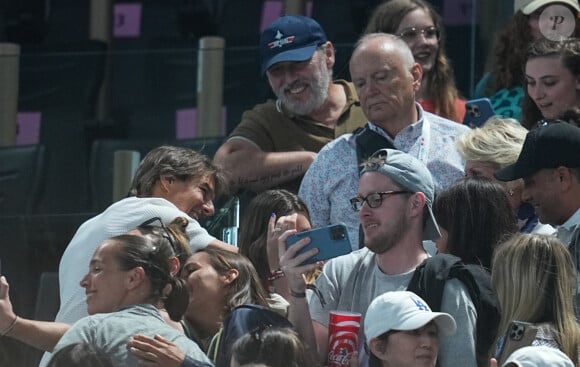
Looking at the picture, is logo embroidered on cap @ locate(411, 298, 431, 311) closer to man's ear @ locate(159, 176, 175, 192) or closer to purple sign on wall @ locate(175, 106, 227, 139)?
man's ear @ locate(159, 176, 175, 192)

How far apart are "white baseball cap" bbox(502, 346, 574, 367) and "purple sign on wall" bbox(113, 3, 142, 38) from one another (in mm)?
7160

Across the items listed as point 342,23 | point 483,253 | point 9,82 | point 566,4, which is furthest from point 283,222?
point 342,23

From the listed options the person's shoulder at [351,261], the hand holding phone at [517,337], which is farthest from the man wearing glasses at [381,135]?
the hand holding phone at [517,337]

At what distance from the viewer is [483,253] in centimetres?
708

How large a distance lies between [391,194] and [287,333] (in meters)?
0.80

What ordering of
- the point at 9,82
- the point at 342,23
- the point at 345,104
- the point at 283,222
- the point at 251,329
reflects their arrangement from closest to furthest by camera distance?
the point at 251,329
the point at 283,222
the point at 345,104
the point at 9,82
the point at 342,23

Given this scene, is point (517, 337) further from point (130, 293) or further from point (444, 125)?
point (444, 125)

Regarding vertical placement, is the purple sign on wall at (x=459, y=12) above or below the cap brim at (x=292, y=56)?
above

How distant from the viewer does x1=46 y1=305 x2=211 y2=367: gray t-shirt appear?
21.4 feet

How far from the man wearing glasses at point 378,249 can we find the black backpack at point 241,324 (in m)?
0.21

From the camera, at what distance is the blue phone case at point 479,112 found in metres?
8.75

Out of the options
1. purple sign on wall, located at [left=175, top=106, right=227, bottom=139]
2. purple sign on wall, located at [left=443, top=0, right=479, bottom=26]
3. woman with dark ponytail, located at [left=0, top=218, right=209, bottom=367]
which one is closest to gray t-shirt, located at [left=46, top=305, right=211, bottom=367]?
woman with dark ponytail, located at [left=0, top=218, right=209, bottom=367]

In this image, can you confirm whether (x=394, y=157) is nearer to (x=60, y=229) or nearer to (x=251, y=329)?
(x=251, y=329)

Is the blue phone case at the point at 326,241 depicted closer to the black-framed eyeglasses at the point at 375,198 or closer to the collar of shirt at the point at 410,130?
the black-framed eyeglasses at the point at 375,198
